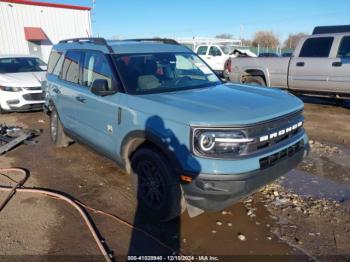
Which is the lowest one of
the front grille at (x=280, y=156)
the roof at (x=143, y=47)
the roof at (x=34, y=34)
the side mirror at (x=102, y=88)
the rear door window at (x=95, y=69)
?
the front grille at (x=280, y=156)

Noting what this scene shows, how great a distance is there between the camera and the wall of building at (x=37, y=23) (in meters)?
19.8

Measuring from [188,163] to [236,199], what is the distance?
58 centimetres

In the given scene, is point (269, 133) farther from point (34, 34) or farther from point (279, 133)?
point (34, 34)

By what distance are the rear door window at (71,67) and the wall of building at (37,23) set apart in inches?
513

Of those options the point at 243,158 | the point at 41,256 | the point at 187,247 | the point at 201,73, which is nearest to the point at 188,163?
the point at 243,158

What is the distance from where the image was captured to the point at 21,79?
31.8 ft

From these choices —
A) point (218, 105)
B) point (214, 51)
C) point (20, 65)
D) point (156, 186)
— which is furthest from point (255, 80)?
point (214, 51)

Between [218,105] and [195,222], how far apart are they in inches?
53.1

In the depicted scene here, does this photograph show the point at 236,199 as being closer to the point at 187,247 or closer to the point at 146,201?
the point at 187,247

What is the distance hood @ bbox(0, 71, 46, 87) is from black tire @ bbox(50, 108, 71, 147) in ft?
11.1

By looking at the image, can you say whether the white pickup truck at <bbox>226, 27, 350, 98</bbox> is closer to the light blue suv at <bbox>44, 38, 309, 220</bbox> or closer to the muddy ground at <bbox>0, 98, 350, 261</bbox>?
the muddy ground at <bbox>0, 98, 350, 261</bbox>

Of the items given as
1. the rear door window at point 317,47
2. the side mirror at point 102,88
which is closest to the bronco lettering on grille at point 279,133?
the side mirror at point 102,88

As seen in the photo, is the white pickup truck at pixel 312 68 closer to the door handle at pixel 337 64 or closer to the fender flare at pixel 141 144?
the door handle at pixel 337 64

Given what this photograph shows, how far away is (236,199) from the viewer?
336 centimetres
